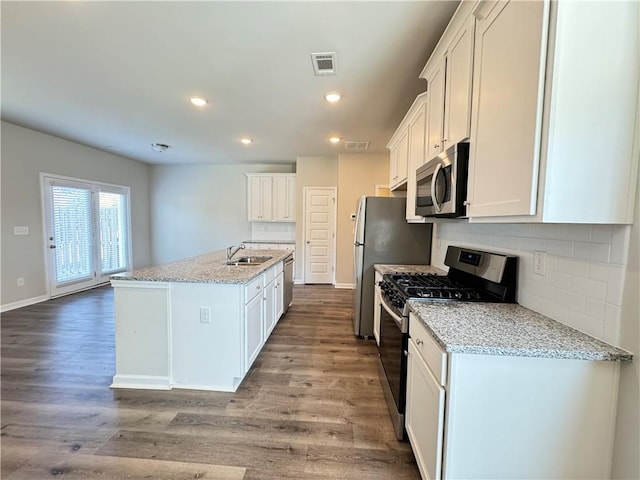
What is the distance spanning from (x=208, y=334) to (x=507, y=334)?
6.70ft

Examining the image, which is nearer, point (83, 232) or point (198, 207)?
point (83, 232)

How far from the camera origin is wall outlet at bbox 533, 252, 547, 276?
152 cm

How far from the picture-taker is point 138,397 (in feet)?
7.36

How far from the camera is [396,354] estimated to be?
1.89 meters

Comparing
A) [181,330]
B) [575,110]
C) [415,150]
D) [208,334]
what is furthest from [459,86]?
[181,330]

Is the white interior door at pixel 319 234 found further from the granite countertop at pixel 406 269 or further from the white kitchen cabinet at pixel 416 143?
the white kitchen cabinet at pixel 416 143

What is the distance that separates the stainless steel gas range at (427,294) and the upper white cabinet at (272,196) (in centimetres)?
446

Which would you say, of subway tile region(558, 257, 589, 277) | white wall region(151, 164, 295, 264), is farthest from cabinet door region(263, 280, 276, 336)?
white wall region(151, 164, 295, 264)

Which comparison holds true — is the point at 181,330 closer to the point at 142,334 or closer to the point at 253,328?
the point at 142,334

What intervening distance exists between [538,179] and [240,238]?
21.5 ft

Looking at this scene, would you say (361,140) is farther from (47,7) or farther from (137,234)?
(137,234)

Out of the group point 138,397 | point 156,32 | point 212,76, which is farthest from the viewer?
point 212,76

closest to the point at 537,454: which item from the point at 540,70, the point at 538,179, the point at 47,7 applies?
the point at 538,179

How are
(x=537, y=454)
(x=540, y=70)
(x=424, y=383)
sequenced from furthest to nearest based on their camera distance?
(x=424, y=383)
(x=537, y=454)
(x=540, y=70)
